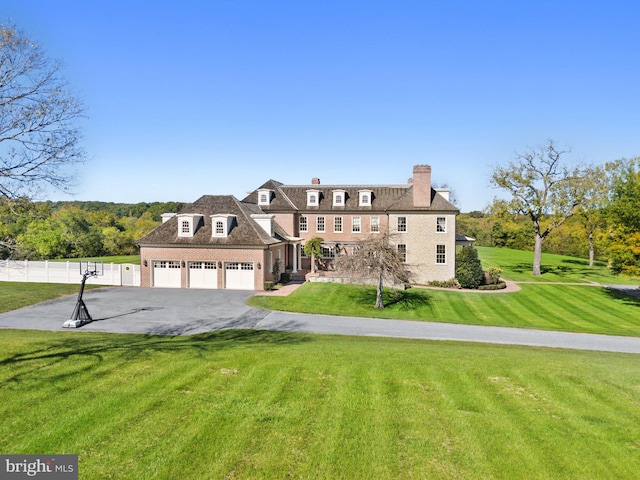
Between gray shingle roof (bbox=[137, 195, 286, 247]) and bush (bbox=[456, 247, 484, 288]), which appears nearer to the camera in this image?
gray shingle roof (bbox=[137, 195, 286, 247])

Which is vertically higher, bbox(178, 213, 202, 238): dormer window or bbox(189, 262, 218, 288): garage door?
bbox(178, 213, 202, 238): dormer window

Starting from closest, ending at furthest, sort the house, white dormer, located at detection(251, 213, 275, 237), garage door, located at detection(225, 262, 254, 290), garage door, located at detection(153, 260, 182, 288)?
garage door, located at detection(225, 262, 254, 290)
the house
garage door, located at detection(153, 260, 182, 288)
white dormer, located at detection(251, 213, 275, 237)

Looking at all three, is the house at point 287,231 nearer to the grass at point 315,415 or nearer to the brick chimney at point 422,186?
the brick chimney at point 422,186

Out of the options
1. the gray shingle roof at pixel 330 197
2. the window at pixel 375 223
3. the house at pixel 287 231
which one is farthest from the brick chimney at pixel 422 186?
the window at pixel 375 223

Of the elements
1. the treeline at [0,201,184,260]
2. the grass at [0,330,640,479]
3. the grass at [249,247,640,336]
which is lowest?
the grass at [249,247,640,336]

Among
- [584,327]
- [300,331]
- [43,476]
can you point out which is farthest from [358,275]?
[43,476]

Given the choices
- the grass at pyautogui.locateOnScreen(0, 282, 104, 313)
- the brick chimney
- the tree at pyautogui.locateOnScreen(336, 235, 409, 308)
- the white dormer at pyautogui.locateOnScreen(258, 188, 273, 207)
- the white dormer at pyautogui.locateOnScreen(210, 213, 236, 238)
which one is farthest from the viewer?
the white dormer at pyautogui.locateOnScreen(258, 188, 273, 207)

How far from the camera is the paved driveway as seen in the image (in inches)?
725

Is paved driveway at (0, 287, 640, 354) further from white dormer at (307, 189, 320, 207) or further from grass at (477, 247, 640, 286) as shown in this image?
grass at (477, 247, 640, 286)

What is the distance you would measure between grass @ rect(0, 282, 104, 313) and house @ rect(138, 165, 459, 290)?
5843 mm

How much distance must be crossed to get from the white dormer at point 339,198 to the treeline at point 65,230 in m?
18.5

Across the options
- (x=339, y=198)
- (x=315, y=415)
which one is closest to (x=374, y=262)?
(x=339, y=198)

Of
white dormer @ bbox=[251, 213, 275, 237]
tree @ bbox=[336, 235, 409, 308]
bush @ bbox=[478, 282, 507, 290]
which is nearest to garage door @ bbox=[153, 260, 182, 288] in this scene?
white dormer @ bbox=[251, 213, 275, 237]

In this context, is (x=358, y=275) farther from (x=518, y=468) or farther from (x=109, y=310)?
(x=518, y=468)
